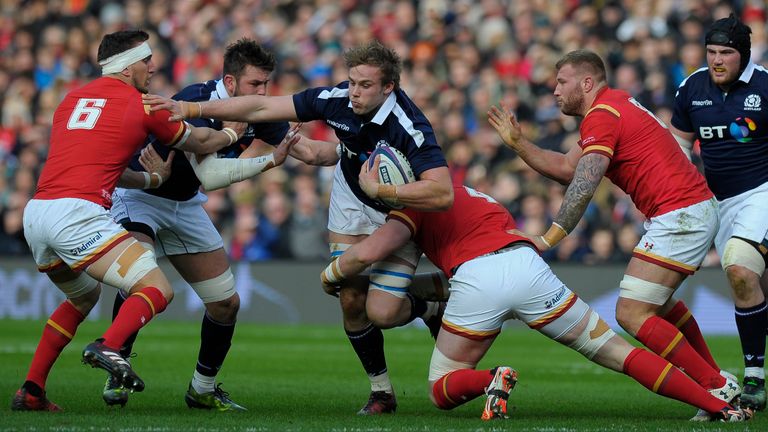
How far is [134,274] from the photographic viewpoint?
7.98 meters

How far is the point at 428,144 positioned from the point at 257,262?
33.4ft

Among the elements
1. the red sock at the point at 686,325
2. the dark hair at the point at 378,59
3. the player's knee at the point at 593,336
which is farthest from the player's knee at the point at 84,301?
the red sock at the point at 686,325

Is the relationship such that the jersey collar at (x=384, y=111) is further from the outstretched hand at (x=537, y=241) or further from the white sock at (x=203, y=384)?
the white sock at (x=203, y=384)

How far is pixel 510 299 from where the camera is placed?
310 inches

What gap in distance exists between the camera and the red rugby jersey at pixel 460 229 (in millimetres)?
8141

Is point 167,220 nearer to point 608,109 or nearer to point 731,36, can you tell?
point 608,109

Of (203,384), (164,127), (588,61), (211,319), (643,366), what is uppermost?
(588,61)

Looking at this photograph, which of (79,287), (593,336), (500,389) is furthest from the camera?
(79,287)

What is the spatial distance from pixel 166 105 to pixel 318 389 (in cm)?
333

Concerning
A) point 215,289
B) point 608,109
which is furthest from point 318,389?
point 608,109

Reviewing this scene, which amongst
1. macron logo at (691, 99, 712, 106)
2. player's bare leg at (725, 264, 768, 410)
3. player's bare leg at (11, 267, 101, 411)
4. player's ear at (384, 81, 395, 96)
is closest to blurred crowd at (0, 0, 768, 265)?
macron logo at (691, 99, 712, 106)

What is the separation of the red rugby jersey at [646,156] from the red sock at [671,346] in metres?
0.80

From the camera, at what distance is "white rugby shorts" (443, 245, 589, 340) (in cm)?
787

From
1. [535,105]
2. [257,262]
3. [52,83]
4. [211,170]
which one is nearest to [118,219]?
[211,170]
